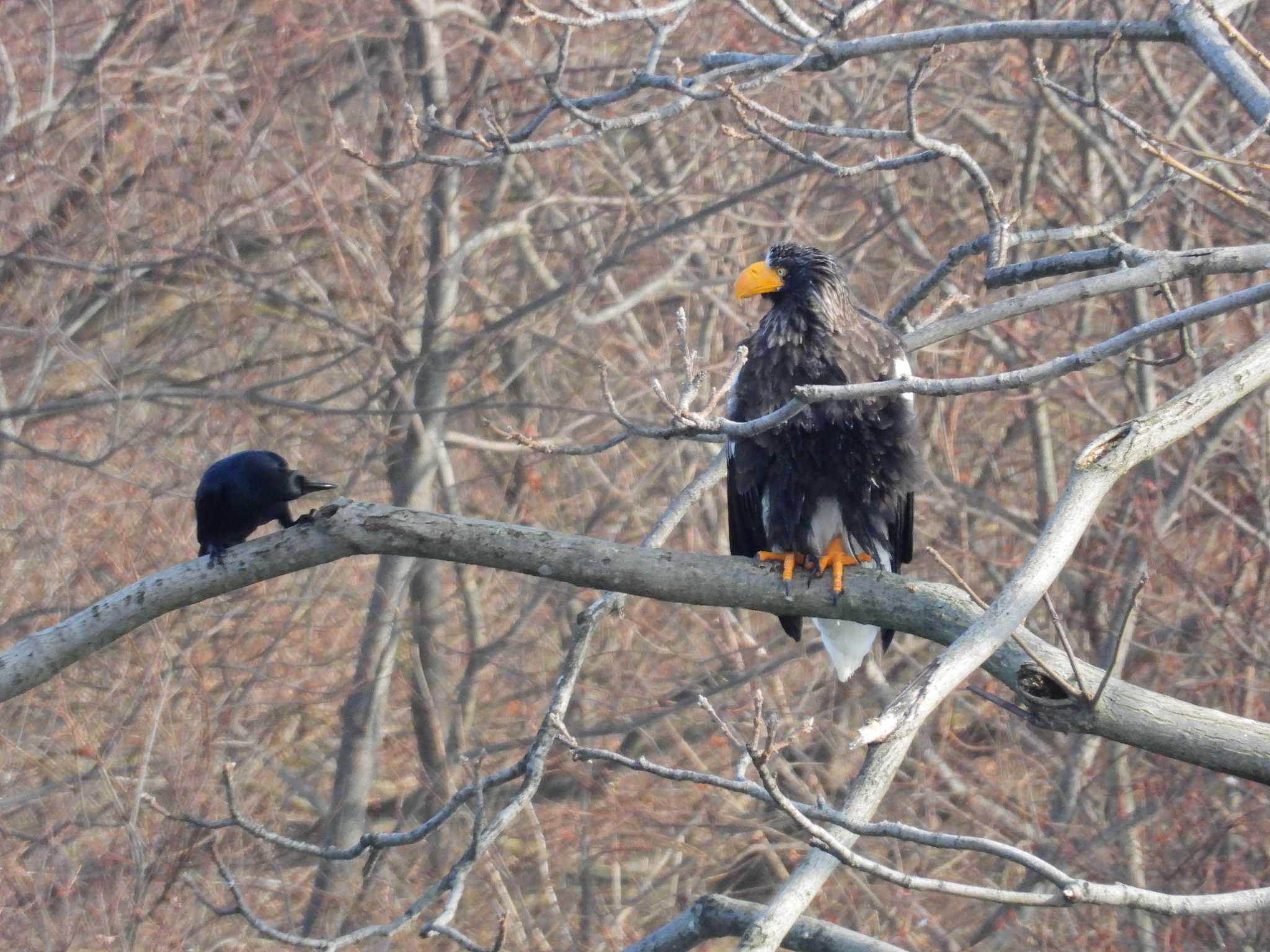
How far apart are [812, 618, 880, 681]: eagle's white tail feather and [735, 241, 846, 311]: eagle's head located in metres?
1.25

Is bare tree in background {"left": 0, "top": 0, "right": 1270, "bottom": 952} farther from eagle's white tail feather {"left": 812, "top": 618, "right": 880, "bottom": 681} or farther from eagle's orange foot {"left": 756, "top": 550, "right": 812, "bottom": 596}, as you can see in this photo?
eagle's orange foot {"left": 756, "top": 550, "right": 812, "bottom": 596}

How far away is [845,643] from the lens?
489 centimetres

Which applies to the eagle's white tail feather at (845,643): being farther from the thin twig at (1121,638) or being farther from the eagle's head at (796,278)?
the thin twig at (1121,638)

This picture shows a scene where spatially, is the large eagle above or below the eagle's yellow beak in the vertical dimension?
below

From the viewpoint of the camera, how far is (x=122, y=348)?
742 cm

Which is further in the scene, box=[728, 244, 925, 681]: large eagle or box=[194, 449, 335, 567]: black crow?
box=[728, 244, 925, 681]: large eagle

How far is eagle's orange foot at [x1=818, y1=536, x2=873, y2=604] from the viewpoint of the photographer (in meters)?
3.47

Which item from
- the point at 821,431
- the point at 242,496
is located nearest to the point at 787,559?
the point at 821,431

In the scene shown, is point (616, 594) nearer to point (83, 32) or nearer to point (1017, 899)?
point (1017, 899)

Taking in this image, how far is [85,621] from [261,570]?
1.25ft

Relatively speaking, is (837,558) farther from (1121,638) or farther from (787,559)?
(1121,638)

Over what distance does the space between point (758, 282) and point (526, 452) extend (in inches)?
149

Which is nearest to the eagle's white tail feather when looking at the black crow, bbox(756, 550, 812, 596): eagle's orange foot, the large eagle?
the large eagle

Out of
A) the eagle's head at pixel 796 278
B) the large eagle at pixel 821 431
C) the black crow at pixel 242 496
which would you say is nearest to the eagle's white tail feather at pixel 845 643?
the large eagle at pixel 821 431
